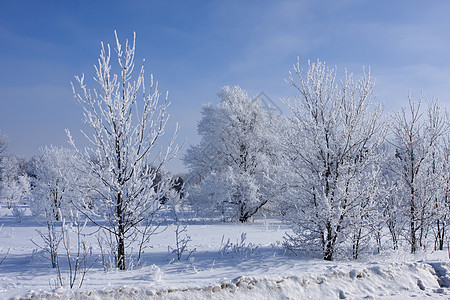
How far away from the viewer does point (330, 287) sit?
15.7 ft

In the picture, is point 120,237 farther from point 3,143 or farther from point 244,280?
point 3,143

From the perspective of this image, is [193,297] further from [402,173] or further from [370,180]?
[402,173]

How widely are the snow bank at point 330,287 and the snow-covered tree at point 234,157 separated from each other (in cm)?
1115

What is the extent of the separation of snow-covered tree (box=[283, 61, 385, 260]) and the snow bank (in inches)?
52.7

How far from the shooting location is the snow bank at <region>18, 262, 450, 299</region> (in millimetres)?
3918

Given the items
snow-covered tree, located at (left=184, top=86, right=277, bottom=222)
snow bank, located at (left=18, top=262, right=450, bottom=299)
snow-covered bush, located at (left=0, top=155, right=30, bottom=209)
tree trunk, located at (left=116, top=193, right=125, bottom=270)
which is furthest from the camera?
snow-covered bush, located at (left=0, top=155, right=30, bottom=209)

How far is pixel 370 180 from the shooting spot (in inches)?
267

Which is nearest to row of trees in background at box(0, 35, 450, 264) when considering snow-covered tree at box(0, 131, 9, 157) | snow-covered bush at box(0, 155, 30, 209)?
snow-covered bush at box(0, 155, 30, 209)

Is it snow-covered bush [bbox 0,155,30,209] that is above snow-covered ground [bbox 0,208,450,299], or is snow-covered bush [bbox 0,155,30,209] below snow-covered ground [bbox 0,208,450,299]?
above

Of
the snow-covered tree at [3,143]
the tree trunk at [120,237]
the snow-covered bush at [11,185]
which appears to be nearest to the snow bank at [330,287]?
the tree trunk at [120,237]

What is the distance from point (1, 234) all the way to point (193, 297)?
1191 centimetres

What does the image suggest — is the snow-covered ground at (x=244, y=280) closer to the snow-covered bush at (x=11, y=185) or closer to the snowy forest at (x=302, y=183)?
the snowy forest at (x=302, y=183)

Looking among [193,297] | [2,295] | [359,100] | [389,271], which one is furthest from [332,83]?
[2,295]

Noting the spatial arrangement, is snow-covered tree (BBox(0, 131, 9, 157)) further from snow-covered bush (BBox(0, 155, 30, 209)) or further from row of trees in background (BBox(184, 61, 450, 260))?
row of trees in background (BBox(184, 61, 450, 260))
